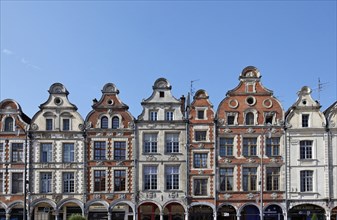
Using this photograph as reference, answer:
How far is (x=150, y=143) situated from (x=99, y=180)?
5435 mm

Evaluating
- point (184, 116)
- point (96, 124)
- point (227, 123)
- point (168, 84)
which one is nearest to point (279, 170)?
point (227, 123)

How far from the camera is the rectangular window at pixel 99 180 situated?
4222 cm

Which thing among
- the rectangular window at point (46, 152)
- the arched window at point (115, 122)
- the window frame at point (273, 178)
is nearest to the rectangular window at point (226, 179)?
the window frame at point (273, 178)

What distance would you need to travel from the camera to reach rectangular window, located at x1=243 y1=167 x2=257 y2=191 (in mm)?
42031

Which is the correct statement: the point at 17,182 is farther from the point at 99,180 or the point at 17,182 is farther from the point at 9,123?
the point at 99,180

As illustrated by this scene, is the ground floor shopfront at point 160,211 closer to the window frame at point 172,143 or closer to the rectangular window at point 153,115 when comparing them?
the window frame at point 172,143

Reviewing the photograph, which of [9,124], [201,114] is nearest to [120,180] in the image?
[201,114]

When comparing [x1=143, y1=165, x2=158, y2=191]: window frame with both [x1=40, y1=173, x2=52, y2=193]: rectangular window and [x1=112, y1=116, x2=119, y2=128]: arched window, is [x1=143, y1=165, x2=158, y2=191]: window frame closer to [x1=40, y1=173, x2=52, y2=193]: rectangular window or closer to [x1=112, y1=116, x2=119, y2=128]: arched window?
[x1=112, y1=116, x2=119, y2=128]: arched window

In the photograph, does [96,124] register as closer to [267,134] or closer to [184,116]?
[184,116]

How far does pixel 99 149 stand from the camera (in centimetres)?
4259

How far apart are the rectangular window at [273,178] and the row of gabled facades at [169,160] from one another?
0.09 meters

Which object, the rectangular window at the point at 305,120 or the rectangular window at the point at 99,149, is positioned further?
the rectangular window at the point at 305,120

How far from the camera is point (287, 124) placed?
42625 millimetres

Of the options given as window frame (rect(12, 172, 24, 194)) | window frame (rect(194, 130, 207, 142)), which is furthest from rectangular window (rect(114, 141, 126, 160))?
window frame (rect(12, 172, 24, 194))
